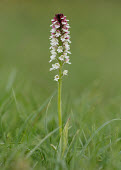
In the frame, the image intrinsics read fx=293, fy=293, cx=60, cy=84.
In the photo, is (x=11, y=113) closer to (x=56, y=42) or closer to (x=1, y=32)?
(x=56, y=42)

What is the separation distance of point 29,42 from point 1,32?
1.56 metres

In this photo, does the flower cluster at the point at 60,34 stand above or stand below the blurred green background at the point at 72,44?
below

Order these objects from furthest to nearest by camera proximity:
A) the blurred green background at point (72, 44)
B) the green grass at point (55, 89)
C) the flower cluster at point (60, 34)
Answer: the blurred green background at point (72, 44)
the flower cluster at point (60, 34)
the green grass at point (55, 89)

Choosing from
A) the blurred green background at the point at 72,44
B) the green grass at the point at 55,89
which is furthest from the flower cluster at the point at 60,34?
the blurred green background at the point at 72,44

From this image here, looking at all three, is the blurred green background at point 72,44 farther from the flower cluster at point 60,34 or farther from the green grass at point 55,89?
the flower cluster at point 60,34

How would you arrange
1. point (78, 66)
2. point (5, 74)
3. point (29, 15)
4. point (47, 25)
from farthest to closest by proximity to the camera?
point (29, 15)
point (47, 25)
point (78, 66)
point (5, 74)

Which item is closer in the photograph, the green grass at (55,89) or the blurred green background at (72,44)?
the green grass at (55,89)

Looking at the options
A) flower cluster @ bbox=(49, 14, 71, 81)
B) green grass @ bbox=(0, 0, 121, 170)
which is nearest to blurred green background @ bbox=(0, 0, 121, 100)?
green grass @ bbox=(0, 0, 121, 170)

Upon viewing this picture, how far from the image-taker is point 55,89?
7.74 m

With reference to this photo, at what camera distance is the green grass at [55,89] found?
304cm

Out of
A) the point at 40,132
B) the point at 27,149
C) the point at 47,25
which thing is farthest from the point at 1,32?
the point at 27,149

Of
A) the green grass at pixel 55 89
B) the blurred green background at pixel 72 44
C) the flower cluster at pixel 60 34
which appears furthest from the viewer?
the blurred green background at pixel 72 44

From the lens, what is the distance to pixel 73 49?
39.5 ft

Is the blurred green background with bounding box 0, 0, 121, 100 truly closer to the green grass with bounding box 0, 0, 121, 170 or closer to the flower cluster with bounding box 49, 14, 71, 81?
the green grass with bounding box 0, 0, 121, 170
